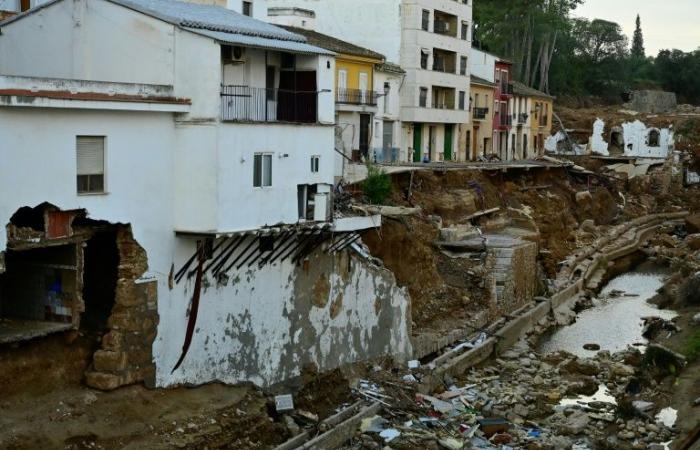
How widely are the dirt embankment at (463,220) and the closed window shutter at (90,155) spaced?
1453 cm

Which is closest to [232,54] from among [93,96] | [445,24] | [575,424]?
[93,96]

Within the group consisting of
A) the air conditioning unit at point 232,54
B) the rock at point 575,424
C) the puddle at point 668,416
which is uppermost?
the air conditioning unit at point 232,54

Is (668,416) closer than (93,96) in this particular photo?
No

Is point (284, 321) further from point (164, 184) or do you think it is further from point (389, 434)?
point (164, 184)

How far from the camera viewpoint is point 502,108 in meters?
65.7

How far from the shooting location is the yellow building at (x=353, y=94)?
1663 inches

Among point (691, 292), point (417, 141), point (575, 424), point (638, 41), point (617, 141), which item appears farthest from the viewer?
point (638, 41)

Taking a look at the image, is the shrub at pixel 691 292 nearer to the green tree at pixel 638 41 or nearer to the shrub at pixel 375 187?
the shrub at pixel 375 187

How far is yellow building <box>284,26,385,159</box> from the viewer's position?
139 feet

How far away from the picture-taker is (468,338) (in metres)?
33.4

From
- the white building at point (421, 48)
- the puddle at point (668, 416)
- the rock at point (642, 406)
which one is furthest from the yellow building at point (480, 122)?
the puddle at point (668, 416)

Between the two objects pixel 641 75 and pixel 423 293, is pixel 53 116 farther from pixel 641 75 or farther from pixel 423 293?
pixel 641 75

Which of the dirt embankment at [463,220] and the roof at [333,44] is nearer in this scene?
the dirt embankment at [463,220]

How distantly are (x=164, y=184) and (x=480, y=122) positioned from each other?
43884 mm
